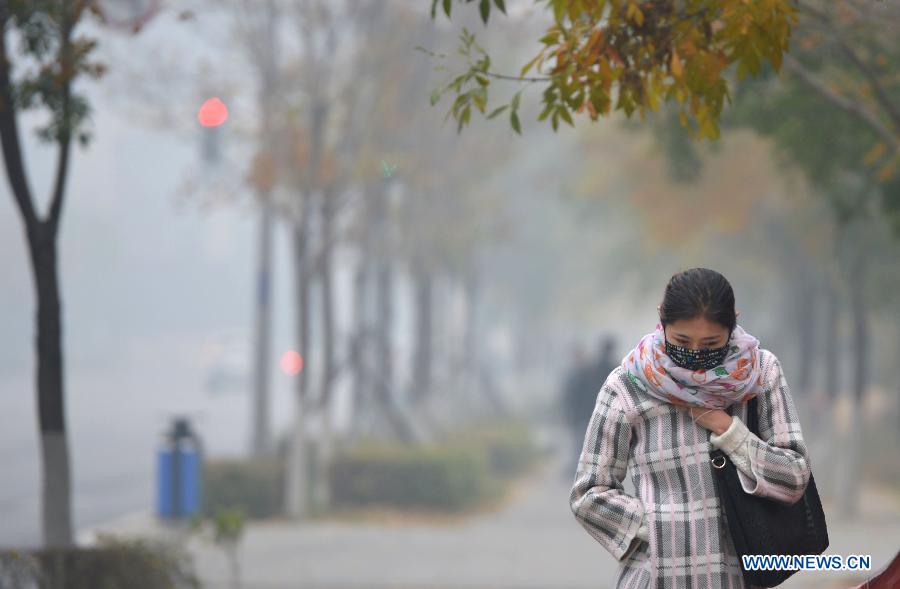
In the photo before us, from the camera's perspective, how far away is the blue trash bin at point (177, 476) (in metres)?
11.6

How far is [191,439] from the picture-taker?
12.0 meters

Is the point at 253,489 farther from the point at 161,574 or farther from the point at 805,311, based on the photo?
the point at 805,311

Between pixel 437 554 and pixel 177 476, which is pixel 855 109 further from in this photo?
pixel 177 476

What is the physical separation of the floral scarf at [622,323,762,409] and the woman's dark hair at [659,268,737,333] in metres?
0.08

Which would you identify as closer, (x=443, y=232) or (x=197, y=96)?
(x=197, y=96)

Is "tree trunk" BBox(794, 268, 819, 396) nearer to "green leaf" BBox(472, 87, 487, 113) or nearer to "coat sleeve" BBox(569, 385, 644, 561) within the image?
"green leaf" BBox(472, 87, 487, 113)

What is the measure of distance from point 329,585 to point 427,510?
21.3 feet

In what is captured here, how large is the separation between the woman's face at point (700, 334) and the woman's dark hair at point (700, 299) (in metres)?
0.01

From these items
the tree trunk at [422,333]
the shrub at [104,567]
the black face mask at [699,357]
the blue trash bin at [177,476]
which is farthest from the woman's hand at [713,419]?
the tree trunk at [422,333]

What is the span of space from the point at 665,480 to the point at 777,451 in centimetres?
30

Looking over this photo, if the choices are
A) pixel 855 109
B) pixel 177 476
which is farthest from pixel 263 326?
pixel 855 109

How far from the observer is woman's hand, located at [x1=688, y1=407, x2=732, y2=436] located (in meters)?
3.41

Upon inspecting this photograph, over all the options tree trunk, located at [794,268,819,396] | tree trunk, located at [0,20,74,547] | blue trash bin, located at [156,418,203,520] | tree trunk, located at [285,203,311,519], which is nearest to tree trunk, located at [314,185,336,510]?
tree trunk, located at [285,203,311,519]

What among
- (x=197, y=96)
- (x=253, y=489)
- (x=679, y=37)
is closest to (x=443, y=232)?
(x=197, y=96)
